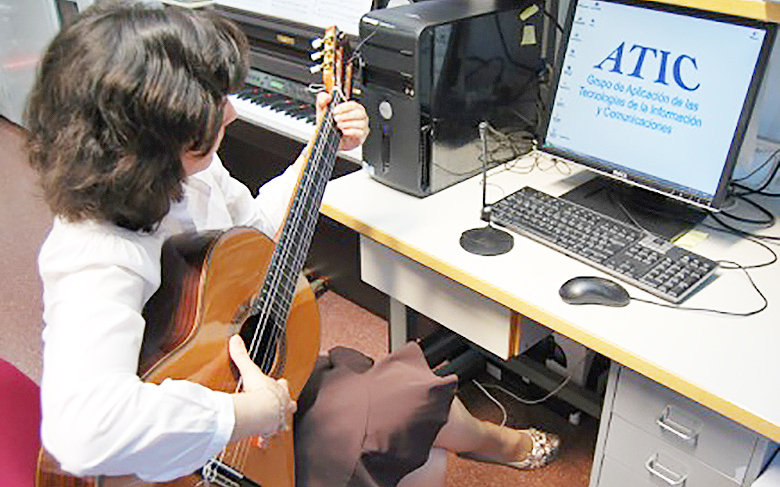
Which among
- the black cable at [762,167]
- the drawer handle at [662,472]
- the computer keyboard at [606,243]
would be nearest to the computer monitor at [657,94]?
the computer keyboard at [606,243]

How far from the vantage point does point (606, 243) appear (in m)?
1.27

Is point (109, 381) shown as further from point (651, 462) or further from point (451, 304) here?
point (651, 462)

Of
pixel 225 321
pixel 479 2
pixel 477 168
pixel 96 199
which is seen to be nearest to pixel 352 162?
pixel 477 168

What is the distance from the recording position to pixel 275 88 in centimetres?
211

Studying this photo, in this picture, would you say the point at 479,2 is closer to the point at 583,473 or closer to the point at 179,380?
the point at 179,380

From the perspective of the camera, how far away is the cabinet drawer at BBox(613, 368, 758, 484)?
1043mm

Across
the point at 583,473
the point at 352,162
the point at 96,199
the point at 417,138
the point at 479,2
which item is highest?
the point at 479,2

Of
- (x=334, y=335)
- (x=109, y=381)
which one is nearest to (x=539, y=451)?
(x=334, y=335)

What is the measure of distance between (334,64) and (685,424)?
35.1 inches

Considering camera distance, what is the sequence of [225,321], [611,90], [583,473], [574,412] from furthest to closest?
1. [574,412]
2. [583,473]
3. [611,90]
4. [225,321]

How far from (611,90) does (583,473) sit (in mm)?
954

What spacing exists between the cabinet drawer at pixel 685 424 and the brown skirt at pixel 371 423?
0.98ft

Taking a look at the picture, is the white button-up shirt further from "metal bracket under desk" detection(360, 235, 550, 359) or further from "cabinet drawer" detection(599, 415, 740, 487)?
"cabinet drawer" detection(599, 415, 740, 487)

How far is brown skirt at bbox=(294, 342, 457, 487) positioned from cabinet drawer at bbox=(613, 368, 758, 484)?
0.30m
